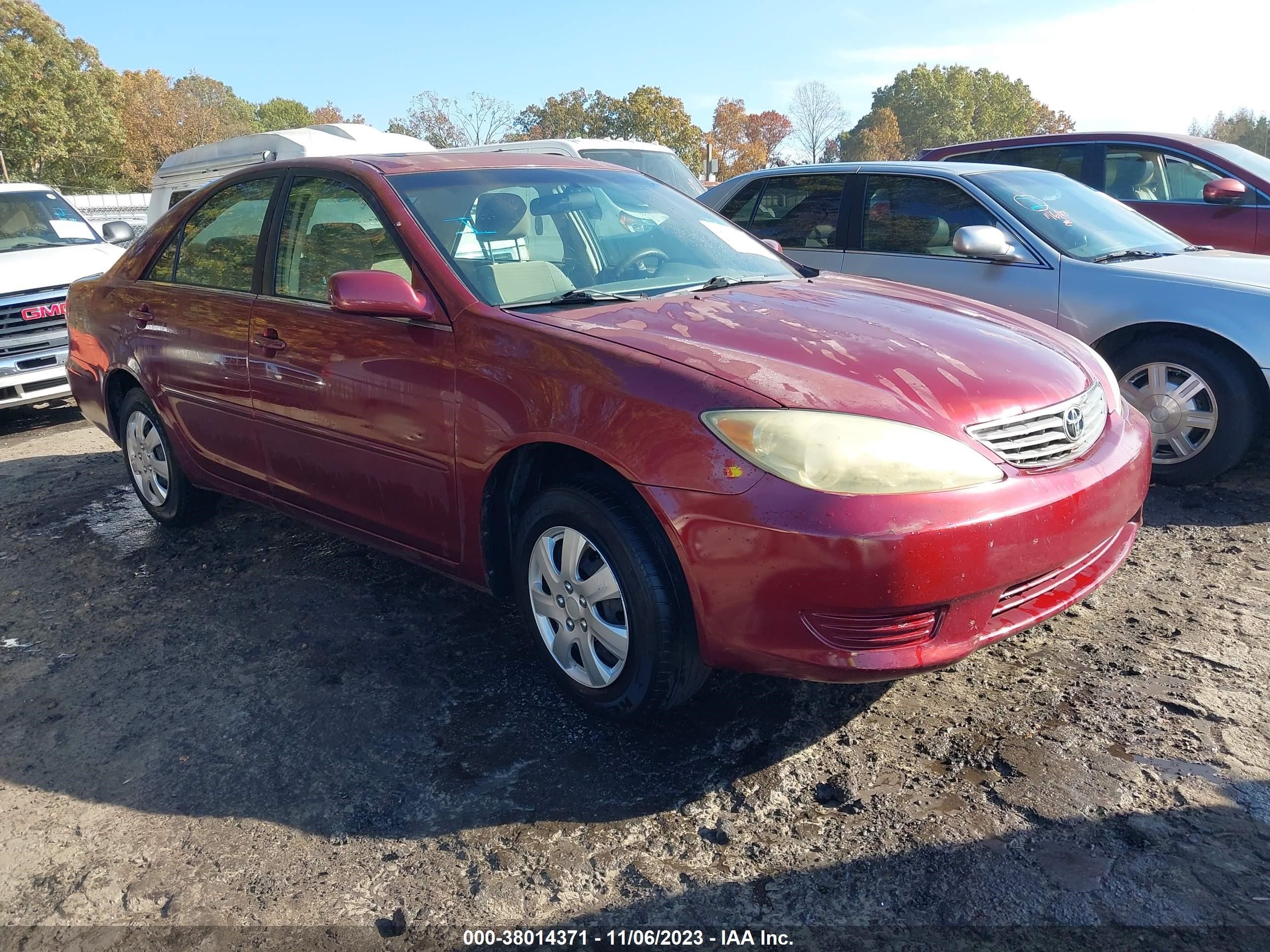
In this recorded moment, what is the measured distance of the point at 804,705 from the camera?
3043 mm

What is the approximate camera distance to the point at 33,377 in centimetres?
748

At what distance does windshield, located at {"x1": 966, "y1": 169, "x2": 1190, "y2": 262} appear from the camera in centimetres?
536

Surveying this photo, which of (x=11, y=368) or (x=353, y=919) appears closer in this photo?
(x=353, y=919)

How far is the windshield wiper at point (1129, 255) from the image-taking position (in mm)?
5227

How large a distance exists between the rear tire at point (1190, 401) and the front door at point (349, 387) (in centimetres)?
333

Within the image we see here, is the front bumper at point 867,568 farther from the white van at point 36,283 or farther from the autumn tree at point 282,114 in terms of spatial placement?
the autumn tree at point 282,114

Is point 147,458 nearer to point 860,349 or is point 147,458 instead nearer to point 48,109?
point 860,349

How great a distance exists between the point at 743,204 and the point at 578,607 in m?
4.58

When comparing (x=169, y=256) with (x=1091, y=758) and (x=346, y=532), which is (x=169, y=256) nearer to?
(x=346, y=532)

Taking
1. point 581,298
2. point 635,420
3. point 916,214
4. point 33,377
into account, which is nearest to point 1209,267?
point 916,214

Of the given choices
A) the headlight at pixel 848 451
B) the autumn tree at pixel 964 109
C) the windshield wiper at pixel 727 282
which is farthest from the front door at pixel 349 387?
the autumn tree at pixel 964 109

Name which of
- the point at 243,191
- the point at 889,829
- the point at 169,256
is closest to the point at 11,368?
the point at 169,256

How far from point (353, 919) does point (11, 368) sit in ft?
22.4

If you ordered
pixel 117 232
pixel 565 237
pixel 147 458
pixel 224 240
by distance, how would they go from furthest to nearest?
pixel 117 232, pixel 147 458, pixel 224 240, pixel 565 237
